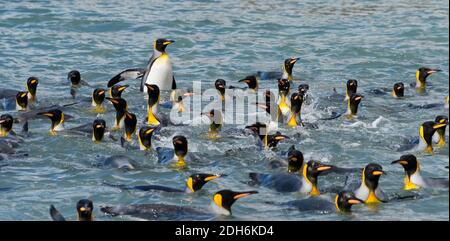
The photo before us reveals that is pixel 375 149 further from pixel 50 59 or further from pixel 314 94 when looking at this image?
pixel 50 59

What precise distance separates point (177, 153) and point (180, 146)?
6.3 inches

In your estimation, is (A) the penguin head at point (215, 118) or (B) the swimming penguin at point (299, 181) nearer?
(B) the swimming penguin at point (299, 181)

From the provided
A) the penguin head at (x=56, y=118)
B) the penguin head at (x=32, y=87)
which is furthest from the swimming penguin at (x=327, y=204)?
the penguin head at (x=32, y=87)

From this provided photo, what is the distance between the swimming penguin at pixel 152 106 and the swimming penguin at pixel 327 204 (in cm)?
332

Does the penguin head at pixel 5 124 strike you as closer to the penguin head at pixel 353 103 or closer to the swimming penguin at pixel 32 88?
the swimming penguin at pixel 32 88

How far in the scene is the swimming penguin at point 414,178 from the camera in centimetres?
941

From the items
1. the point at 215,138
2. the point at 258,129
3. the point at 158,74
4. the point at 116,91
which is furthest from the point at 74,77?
the point at 258,129

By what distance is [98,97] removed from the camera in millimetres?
12625

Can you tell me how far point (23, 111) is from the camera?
41.4 ft

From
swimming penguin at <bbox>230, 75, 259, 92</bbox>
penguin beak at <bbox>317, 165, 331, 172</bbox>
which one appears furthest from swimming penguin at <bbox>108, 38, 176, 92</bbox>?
penguin beak at <bbox>317, 165, 331, 172</bbox>

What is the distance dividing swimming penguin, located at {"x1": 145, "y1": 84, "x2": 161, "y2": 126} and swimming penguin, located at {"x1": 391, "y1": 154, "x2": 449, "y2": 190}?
3.51 m

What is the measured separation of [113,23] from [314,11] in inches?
150

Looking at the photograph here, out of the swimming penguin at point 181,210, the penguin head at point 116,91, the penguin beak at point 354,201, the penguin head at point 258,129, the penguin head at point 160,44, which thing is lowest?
the swimming penguin at point 181,210
